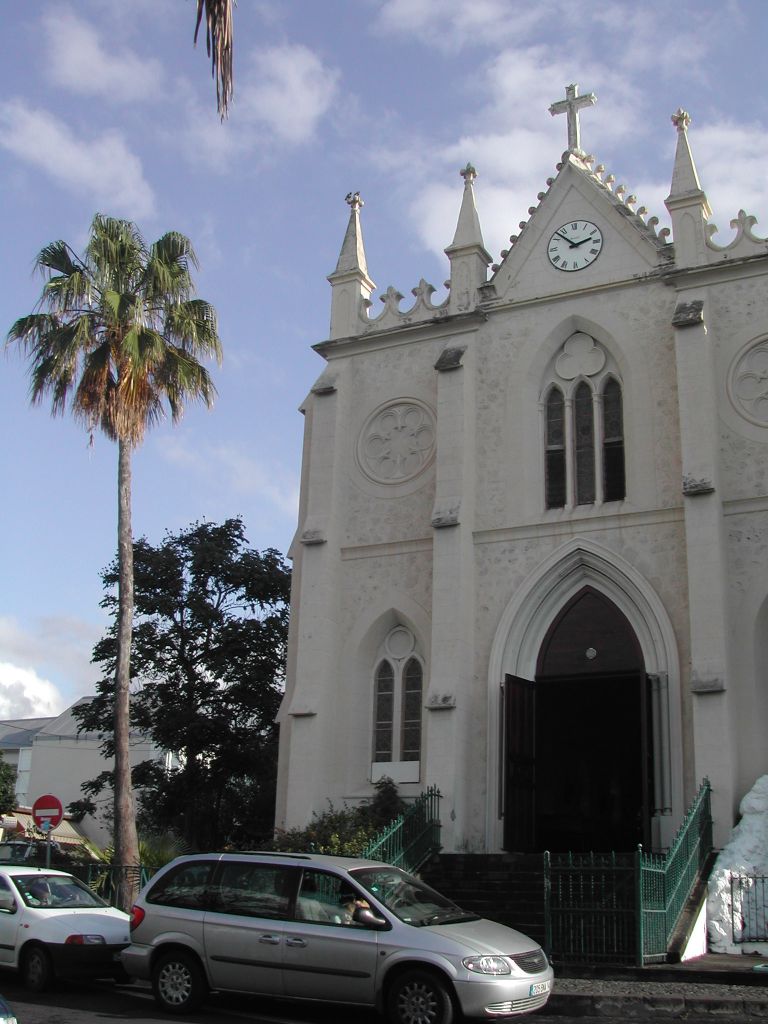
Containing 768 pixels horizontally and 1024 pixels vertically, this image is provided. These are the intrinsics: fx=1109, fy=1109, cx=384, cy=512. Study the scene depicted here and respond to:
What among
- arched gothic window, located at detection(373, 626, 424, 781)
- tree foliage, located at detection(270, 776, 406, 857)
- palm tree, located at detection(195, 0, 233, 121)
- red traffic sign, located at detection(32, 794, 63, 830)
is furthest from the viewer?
arched gothic window, located at detection(373, 626, 424, 781)

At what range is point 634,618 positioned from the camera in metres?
19.8

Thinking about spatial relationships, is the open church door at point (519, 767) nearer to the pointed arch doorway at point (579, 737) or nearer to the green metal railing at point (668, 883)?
the pointed arch doorway at point (579, 737)

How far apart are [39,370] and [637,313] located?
11.3 m

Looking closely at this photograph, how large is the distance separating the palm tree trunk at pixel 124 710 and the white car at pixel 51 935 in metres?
3.99

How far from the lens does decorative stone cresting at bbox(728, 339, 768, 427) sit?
65.1 ft

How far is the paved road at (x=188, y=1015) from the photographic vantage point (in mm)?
10836

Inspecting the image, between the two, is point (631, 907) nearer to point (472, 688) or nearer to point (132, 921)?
point (132, 921)

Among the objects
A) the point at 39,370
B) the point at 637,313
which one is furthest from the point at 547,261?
the point at 39,370

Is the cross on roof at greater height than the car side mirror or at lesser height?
greater

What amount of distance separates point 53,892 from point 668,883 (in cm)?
781

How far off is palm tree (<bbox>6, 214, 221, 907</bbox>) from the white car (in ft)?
18.6

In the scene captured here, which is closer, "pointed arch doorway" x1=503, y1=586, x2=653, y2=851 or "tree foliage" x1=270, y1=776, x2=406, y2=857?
"tree foliage" x1=270, y1=776, x2=406, y2=857

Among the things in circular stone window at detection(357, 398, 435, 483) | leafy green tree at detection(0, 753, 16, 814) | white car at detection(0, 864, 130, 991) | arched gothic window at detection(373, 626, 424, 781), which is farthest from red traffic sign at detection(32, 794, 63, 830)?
leafy green tree at detection(0, 753, 16, 814)

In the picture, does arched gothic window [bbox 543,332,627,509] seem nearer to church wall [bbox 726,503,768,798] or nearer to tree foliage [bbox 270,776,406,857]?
church wall [bbox 726,503,768,798]
